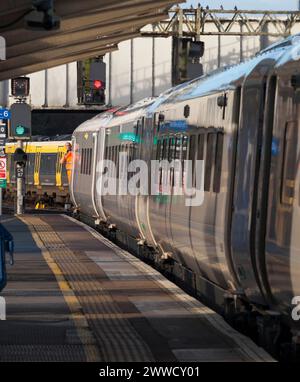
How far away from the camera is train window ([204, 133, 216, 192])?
46.5 feet

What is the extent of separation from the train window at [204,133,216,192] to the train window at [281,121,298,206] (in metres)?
3.56

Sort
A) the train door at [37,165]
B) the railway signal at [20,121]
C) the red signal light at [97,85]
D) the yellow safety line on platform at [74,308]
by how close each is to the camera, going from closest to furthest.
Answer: the yellow safety line on platform at [74,308] → the railway signal at [20,121] → the red signal light at [97,85] → the train door at [37,165]

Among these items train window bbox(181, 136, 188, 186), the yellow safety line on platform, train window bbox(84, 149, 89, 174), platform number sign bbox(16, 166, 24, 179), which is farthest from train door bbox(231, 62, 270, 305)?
platform number sign bbox(16, 166, 24, 179)

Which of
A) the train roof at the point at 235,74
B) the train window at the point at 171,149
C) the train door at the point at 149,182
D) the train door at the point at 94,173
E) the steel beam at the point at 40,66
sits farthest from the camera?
the train door at the point at 94,173

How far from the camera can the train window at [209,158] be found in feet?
46.5

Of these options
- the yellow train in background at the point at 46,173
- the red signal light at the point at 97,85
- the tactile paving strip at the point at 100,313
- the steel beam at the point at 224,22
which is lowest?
the tactile paving strip at the point at 100,313

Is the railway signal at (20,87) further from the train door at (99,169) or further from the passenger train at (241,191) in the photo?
the passenger train at (241,191)

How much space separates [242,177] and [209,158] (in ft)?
7.41

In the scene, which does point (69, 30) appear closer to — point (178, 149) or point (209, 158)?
point (178, 149)

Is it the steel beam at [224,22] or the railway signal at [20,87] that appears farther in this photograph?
the steel beam at [224,22]

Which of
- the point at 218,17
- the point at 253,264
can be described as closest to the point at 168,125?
the point at 253,264

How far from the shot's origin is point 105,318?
1347cm

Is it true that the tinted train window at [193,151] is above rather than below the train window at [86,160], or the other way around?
above

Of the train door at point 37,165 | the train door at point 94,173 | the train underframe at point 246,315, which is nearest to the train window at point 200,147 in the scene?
the train underframe at point 246,315
